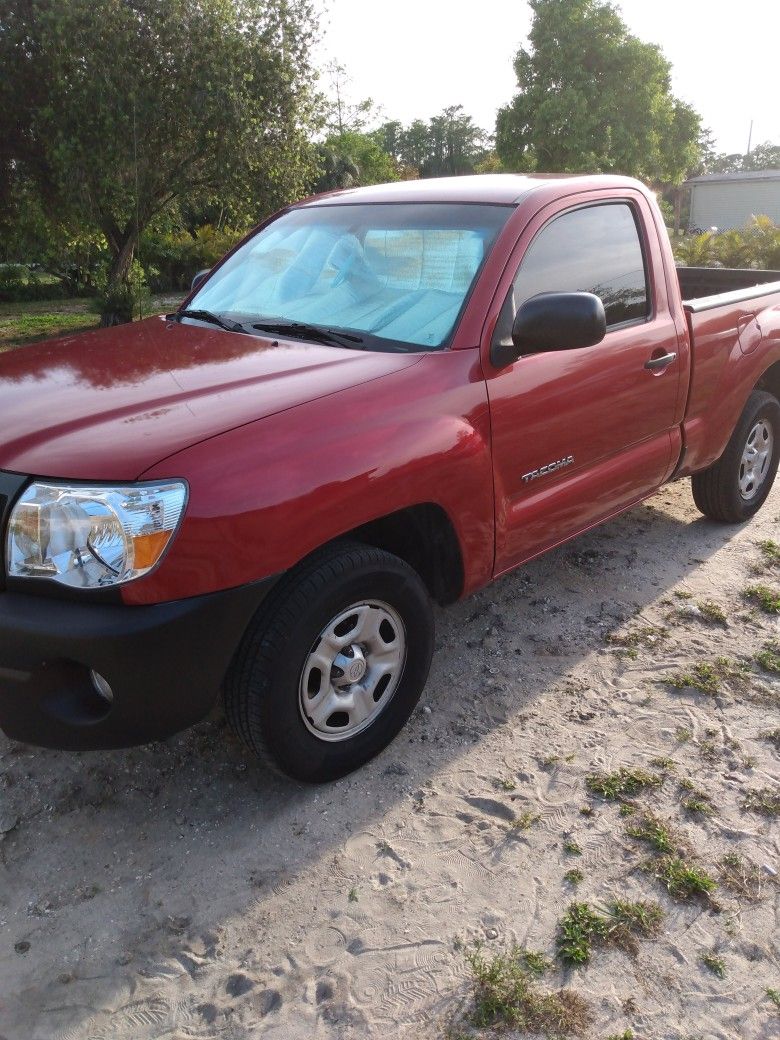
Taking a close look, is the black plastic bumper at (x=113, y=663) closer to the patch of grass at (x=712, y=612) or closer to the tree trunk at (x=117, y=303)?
the patch of grass at (x=712, y=612)

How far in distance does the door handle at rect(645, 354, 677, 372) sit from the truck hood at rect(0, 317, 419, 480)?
130 centimetres

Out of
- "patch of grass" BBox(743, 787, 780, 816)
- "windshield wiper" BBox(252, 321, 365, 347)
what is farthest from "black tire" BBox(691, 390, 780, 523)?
"windshield wiper" BBox(252, 321, 365, 347)

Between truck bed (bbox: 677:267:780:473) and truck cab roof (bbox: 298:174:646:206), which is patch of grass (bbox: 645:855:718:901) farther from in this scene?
truck cab roof (bbox: 298:174:646:206)

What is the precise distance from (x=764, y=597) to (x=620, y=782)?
162 centimetres

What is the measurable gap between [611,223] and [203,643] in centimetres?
252

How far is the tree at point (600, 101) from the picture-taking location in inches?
1617

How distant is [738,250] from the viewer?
12.8 metres

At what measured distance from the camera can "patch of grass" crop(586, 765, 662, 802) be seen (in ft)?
8.99

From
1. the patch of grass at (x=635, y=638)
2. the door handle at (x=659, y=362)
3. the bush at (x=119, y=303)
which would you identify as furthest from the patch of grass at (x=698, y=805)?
the bush at (x=119, y=303)

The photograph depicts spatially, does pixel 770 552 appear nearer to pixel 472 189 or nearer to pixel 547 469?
pixel 547 469

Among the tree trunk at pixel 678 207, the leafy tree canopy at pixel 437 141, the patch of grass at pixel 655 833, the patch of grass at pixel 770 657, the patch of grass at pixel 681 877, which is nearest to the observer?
the patch of grass at pixel 681 877

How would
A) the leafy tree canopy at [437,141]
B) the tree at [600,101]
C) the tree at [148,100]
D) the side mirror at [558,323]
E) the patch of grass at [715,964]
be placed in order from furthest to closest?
the leafy tree canopy at [437,141], the tree at [600,101], the tree at [148,100], the side mirror at [558,323], the patch of grass at [715,964]

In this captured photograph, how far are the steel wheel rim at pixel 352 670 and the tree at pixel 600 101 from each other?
137 feet

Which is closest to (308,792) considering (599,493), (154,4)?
(599,493)
